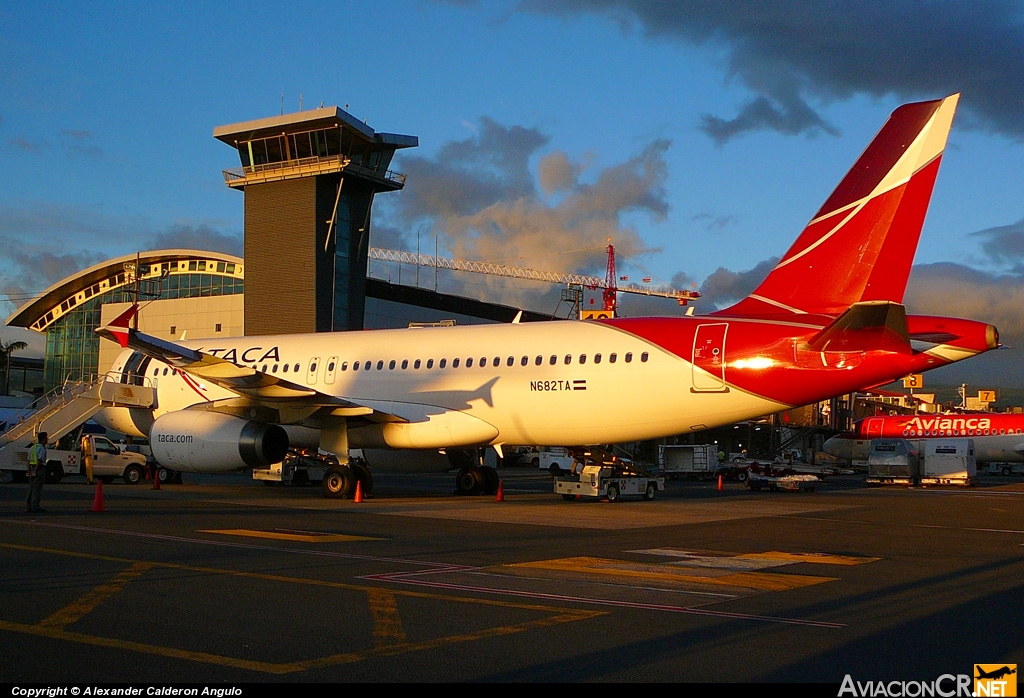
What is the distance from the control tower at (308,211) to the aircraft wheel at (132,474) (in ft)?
87.6

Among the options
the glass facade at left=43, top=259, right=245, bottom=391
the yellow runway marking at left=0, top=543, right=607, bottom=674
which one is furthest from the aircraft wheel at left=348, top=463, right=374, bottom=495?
the glass facade at left=43, top=259, right=245, bottom=391

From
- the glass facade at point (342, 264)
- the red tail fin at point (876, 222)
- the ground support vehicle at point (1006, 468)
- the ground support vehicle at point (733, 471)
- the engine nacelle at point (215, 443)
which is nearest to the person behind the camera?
the red tail fin at point (876, 222)

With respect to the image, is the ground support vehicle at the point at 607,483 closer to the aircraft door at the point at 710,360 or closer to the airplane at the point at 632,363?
A: the airplane at the point at 632,363

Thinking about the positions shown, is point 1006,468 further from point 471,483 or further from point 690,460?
point 471,483

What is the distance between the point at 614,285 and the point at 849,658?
105913 mm

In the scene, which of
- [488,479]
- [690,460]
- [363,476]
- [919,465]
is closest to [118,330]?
[363,476]

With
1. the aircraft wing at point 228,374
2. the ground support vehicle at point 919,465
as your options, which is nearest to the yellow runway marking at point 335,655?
the aircraft wing at point 228,374

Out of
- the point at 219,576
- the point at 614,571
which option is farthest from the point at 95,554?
the point at 614,571

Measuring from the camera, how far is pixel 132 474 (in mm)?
27641

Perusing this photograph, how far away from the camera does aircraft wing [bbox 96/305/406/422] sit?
64.2ft

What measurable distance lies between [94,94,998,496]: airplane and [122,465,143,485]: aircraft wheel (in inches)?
254

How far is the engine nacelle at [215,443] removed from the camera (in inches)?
824

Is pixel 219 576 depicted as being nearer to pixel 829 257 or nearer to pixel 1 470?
pixel 829 257

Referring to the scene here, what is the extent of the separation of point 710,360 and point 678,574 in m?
8.86
